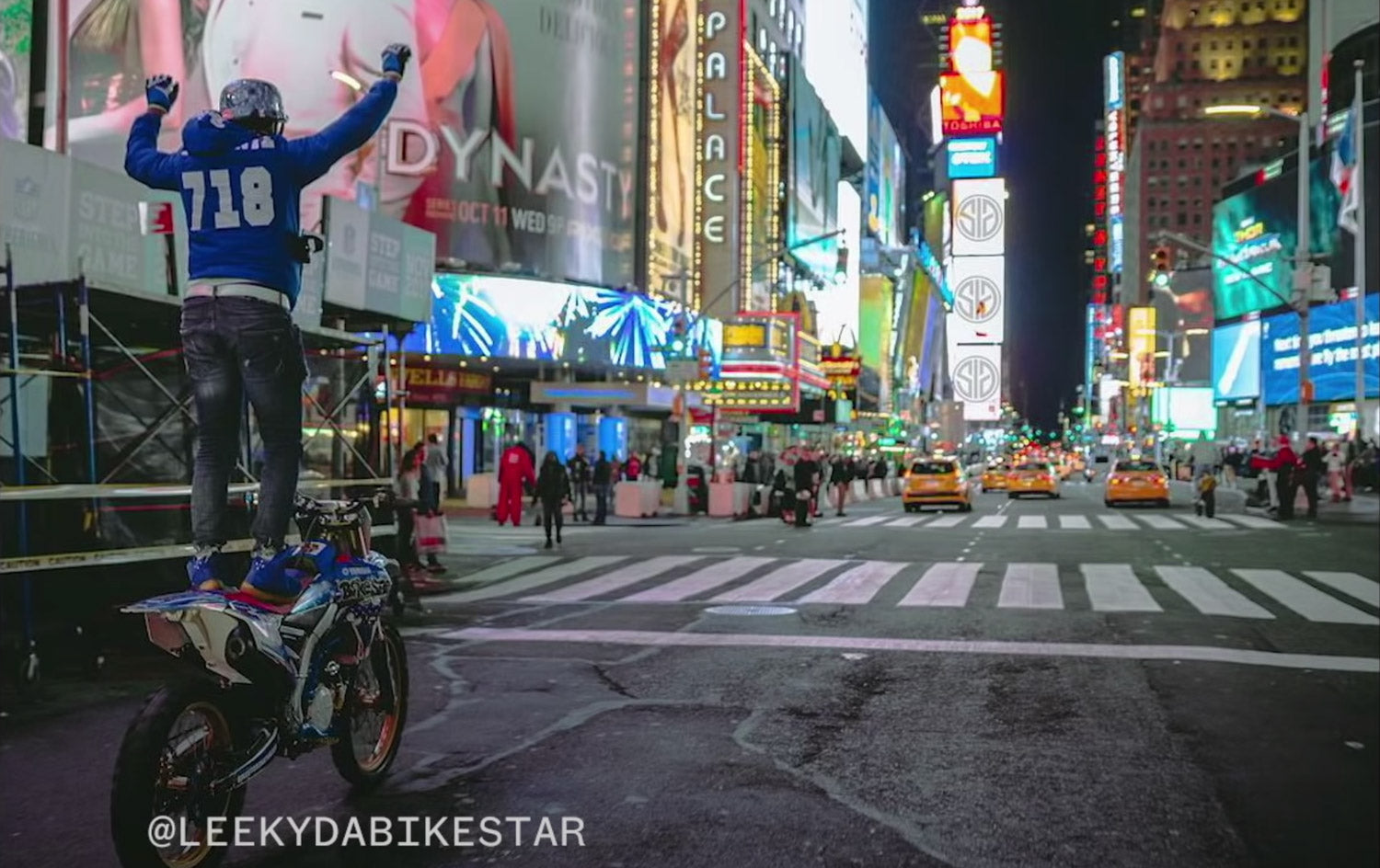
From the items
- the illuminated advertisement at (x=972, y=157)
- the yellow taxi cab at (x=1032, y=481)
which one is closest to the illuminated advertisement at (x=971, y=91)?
the illuminated advertisement at (x=972, y=157)

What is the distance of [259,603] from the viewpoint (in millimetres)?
4285

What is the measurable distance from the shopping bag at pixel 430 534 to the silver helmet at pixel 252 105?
11305mm

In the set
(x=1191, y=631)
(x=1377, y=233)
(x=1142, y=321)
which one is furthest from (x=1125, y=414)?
(x=1191, y=631)

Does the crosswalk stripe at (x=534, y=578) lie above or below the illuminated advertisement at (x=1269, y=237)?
below

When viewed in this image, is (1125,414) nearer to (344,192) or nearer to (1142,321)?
(1142,321)

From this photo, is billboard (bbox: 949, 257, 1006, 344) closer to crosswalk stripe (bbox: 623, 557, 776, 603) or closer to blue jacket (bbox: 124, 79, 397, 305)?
crosswalk stripe (bbox: 623, 557, 776, 603)

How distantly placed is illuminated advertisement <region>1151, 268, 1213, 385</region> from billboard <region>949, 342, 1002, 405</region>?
21.0 meters

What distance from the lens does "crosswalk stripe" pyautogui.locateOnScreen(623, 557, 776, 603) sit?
1282 centimetres

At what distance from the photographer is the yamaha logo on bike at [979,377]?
515 ft

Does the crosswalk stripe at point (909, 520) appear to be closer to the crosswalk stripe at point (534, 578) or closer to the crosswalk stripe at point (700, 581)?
the crosswalk stripe at point (700, 581)

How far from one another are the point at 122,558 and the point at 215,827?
4.79 metres

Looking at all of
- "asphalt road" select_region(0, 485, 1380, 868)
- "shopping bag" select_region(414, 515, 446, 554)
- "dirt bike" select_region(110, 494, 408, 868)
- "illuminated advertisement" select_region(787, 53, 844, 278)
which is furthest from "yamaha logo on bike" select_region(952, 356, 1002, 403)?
"dirt bike" select_region(110, 494, 408, 868)

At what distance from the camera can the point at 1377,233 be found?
3182 inches

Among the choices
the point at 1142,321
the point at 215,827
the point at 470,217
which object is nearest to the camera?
the point at 215,827
